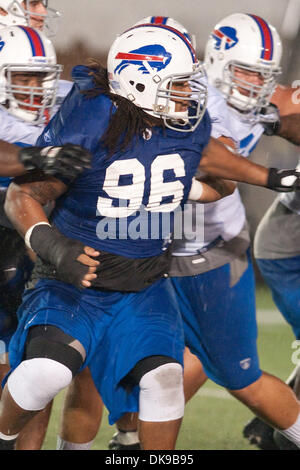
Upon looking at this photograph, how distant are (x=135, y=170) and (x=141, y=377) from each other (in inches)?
22.1

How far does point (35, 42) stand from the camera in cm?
268

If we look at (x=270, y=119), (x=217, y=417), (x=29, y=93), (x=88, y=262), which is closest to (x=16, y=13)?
(x=29, y=93)

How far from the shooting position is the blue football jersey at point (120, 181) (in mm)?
2131

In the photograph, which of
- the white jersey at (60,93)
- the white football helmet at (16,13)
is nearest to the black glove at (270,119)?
the white jersey at (60,93)

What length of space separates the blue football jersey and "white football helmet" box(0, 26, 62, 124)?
1.46 ft

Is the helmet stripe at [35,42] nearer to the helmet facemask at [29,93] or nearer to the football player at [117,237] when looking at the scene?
the helmet facemask at [29,93]

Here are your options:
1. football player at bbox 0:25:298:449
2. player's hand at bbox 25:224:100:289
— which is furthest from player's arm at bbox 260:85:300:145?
player's hand at bbox 25:224:100:289

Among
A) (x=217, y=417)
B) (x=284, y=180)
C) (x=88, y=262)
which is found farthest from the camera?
(x=217, y=417)

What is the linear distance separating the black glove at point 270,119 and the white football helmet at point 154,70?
698mm

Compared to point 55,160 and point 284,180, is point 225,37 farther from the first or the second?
point 55,160

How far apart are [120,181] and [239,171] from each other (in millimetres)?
399

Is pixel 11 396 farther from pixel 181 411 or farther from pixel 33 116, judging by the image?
pixel 33 116

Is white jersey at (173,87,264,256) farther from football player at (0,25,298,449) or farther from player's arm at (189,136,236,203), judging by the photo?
football player at (0,25,298,449)
